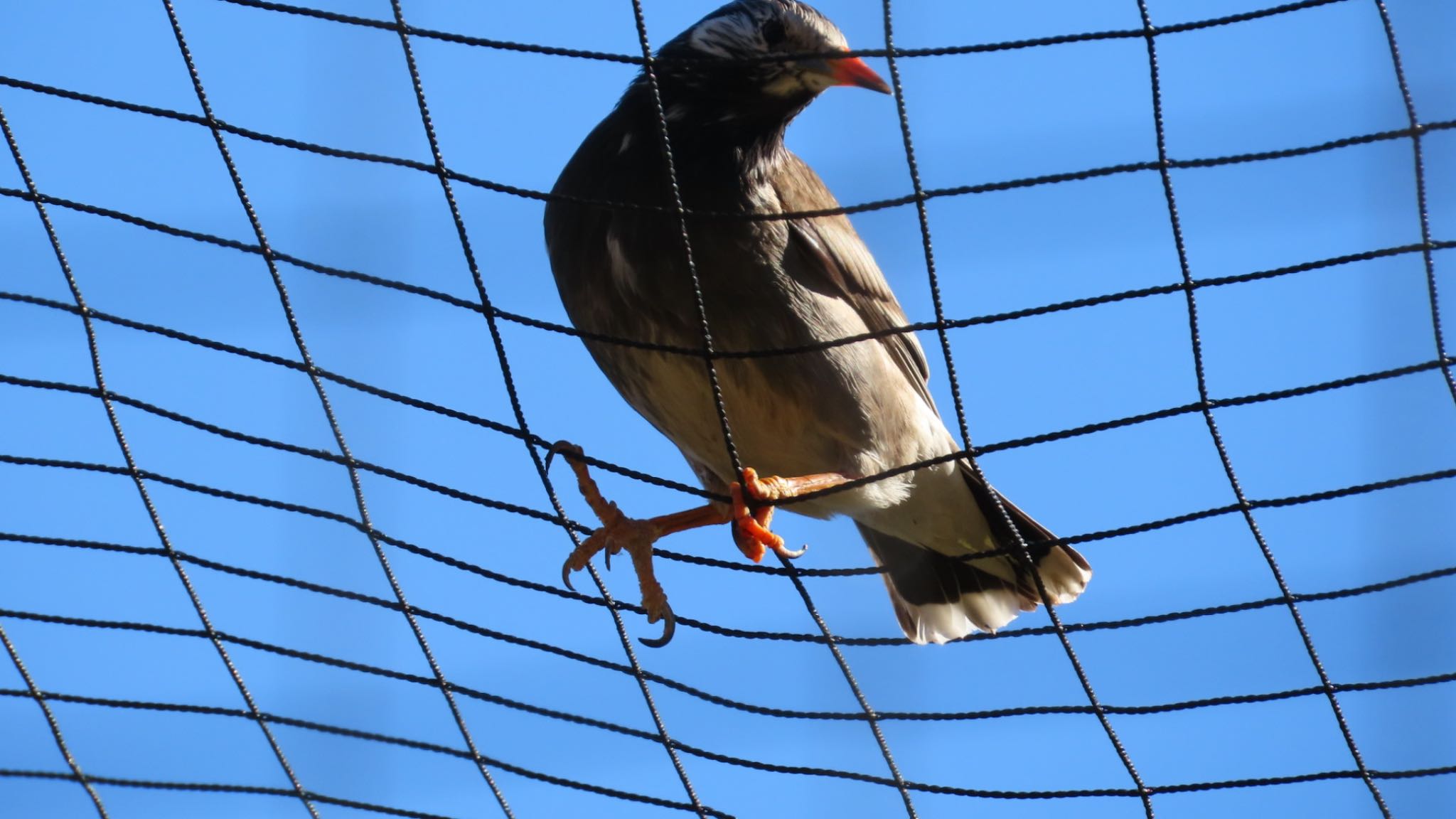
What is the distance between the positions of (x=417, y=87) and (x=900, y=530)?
Answer: 1.90m

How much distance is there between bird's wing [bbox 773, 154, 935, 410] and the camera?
11.3 feet

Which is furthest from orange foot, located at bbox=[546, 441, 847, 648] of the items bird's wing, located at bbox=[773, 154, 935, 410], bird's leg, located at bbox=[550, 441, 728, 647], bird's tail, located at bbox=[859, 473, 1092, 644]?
bird's tail, located at bbox=[859, 473, 1092, 644]

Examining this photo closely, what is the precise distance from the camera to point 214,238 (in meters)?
2.94

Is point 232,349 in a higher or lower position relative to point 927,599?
higher

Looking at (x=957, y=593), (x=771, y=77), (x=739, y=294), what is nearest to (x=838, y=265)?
(x=739, y=294)

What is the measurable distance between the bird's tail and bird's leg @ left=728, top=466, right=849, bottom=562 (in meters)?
0.75

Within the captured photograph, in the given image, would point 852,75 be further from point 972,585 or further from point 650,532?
point 972,585

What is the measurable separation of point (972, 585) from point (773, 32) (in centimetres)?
156

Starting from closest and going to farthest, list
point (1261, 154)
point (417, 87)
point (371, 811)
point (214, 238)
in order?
point (1261, 154)
point (417, 87)
point (214, 238)
point (371, 811)

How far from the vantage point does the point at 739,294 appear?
328cm

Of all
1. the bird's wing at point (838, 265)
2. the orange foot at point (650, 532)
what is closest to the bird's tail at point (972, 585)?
the bird's wing at point (838, 265)

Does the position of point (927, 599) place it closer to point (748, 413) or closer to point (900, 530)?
point (900, 530)

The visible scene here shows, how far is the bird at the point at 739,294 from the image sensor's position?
128 inches

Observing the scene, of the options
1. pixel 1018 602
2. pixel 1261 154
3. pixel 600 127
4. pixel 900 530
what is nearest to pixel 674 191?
pixel 600 127
